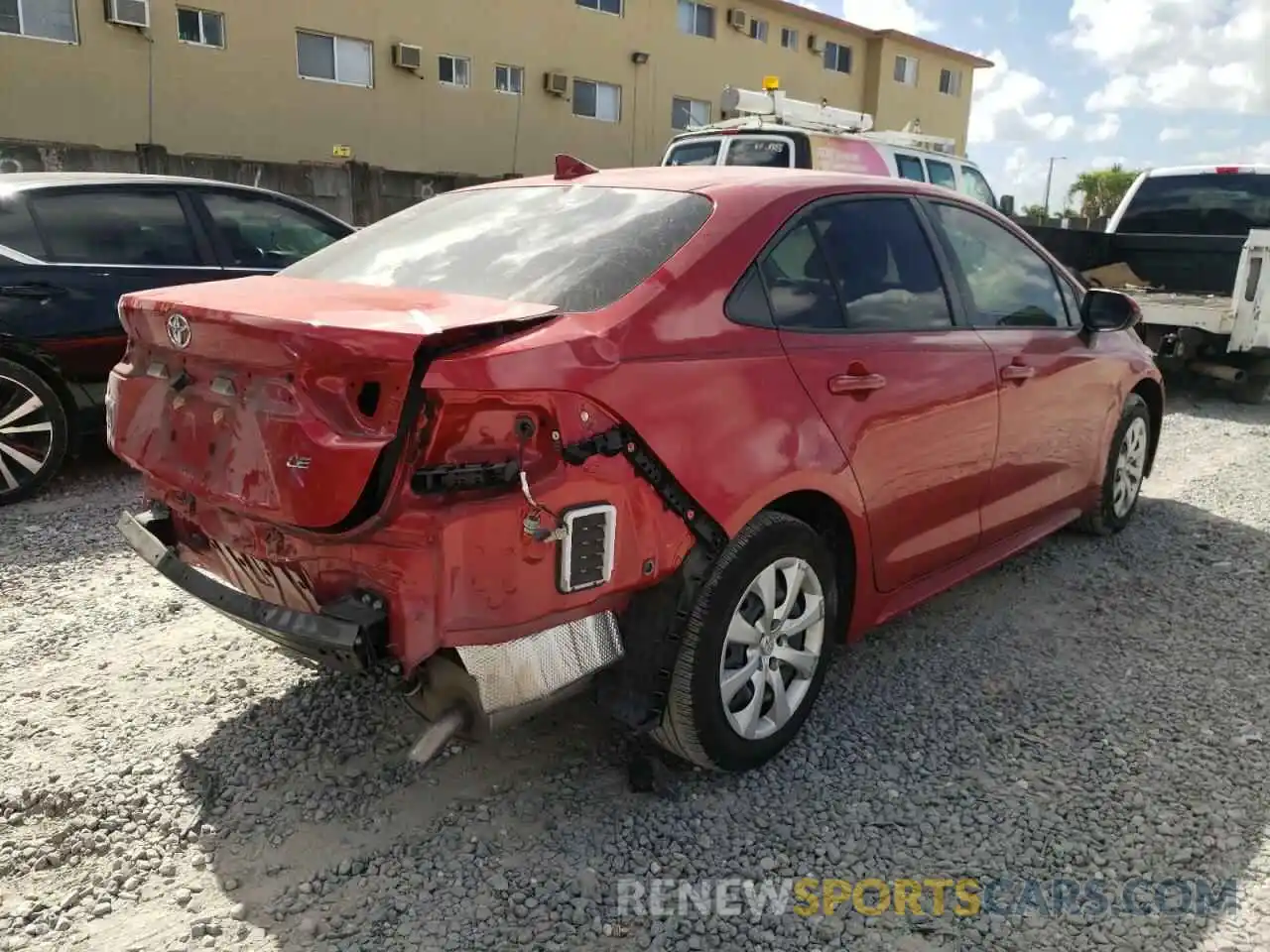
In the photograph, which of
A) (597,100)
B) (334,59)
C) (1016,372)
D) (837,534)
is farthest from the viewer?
(597,100)

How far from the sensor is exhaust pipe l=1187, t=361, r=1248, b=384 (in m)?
8.63

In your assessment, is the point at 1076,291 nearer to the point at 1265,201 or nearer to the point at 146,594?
the point at 146,594

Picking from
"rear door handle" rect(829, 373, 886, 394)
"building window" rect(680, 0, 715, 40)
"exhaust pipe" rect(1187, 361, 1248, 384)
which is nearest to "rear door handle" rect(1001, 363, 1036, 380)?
"rear door handle" rect(829, 373, 886, 394)

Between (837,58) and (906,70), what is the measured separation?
9.35 ft

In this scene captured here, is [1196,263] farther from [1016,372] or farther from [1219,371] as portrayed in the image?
[1016,372]

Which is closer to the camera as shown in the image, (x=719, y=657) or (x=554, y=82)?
(x=719, y=657)

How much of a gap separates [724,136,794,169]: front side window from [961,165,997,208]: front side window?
2968mm

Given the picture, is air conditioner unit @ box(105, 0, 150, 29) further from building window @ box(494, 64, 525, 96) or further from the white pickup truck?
the white pickup truck

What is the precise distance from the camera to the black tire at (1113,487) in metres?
4.80

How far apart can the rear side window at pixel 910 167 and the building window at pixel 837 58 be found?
17.5 meters

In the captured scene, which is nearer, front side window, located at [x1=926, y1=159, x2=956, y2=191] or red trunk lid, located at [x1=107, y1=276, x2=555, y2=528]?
red trunk lid, located at [x1=107, y1=276, x2=555, y2=528]

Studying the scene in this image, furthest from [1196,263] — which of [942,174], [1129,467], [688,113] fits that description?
[688,113]

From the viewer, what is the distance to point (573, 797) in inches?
112

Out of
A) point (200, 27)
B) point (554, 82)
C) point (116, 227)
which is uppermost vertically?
point (554, 82)
